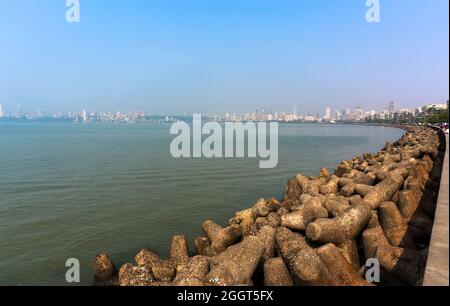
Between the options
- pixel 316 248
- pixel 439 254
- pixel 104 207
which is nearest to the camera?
pixel 439 254

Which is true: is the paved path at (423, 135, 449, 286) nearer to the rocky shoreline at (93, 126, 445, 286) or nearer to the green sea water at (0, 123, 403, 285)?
the rocky shoreline at (93, 126, 445, 286)

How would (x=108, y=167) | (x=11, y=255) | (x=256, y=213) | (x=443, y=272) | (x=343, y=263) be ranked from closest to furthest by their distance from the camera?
(x=443, y=272) → (x=343, y=263) → (x=11, y=255) → (x=256, y=213) → (x=108, y=167)

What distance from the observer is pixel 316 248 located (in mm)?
6949

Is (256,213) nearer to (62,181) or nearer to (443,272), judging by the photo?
(443,272)

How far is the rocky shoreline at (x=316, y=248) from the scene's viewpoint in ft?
20.1

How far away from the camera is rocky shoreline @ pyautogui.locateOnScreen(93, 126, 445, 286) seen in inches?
241

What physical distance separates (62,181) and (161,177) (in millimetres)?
6640

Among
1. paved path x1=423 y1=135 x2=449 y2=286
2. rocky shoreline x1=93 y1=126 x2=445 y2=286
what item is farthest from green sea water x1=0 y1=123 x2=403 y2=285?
paved path x1=423 y1=135 x2=449 y2=286

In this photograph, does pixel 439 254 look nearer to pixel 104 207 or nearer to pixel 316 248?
pixel 316 248

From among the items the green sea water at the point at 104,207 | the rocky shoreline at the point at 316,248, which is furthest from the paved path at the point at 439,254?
the green sea water at the point at 104,207

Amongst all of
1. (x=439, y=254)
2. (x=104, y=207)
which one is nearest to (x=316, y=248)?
(x=439, y=254)

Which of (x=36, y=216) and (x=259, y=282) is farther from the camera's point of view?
(x=36, y=216)

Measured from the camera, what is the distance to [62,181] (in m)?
21.9
